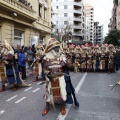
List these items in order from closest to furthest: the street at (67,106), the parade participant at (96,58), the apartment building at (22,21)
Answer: the street at (67,106) → the parade participant at (96,58) → the apartment building at (22,21)

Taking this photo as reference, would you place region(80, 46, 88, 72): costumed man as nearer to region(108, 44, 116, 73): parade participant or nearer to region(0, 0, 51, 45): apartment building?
region(108, 44, 116, 73): parade participant

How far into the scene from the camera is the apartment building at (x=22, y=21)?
14664 mm

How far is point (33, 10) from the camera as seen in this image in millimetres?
19812

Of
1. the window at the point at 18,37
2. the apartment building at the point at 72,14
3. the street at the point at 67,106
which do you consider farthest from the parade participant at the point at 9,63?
the apartment building at the point at 72,14

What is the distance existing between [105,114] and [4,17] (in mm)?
11027

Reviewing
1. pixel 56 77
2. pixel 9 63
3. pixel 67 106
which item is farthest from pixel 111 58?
pixel 56 77

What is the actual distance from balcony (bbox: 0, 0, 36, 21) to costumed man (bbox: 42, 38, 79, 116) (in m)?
9.30

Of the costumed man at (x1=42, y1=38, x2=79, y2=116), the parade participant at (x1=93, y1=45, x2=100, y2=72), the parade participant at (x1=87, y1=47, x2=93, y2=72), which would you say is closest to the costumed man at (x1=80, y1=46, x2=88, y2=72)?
the parade participant at (x1=87, y1=47, x2=93, y2=72)

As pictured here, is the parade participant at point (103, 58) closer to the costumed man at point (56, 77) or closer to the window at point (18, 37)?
the window at point (18, 37)

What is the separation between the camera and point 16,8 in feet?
51.8

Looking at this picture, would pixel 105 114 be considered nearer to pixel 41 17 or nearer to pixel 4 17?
pixel 4 17

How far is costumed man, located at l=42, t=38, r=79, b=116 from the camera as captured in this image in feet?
17.1

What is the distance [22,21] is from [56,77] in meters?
13.1

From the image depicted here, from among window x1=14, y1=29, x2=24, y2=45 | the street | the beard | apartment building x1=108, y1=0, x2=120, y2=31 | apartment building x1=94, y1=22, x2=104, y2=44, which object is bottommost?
the street
